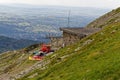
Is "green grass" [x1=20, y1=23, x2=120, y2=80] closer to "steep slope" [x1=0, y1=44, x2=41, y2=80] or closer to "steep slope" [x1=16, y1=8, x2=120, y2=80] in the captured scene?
"steep slope" [x1=16, y1=8, x2=120, y2=80]

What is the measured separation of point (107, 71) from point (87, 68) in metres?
3.93

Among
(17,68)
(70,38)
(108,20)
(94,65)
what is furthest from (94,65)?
(108,20)

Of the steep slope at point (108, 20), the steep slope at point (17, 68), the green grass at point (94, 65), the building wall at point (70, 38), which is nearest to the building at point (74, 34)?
the building wall at point (70, 38)

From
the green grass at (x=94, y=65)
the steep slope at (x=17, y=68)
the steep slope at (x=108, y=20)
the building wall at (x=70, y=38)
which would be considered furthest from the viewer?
the steep slope at (x=108, y=20)

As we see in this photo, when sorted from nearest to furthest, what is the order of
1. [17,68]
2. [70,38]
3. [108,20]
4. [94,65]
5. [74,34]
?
[94,65], [17,68], [74,34], [70,38], [108,20]

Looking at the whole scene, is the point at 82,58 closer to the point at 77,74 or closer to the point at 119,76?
the point at 77,74

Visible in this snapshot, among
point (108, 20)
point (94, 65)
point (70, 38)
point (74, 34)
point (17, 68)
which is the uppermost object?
point (94, 65)

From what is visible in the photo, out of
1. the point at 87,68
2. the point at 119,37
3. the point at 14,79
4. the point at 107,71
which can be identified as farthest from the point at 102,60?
the point at 14,79

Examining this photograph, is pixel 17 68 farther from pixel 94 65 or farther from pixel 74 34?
pixel 94 65

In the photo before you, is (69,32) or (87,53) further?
(69,32)

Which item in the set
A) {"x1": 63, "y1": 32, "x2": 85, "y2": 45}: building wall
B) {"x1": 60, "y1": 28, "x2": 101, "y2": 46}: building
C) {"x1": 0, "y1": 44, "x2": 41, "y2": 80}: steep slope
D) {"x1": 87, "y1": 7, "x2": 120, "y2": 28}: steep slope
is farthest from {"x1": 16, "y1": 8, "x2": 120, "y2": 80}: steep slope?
{"x1": 87, "y1": 7, "x2": 120, "y2": 28}: steep slope

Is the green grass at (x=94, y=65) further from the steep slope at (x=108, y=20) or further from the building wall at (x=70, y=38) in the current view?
the steep slope at (x=108, y=20)

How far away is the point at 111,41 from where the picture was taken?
4422cm

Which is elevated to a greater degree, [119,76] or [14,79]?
[119,76]
